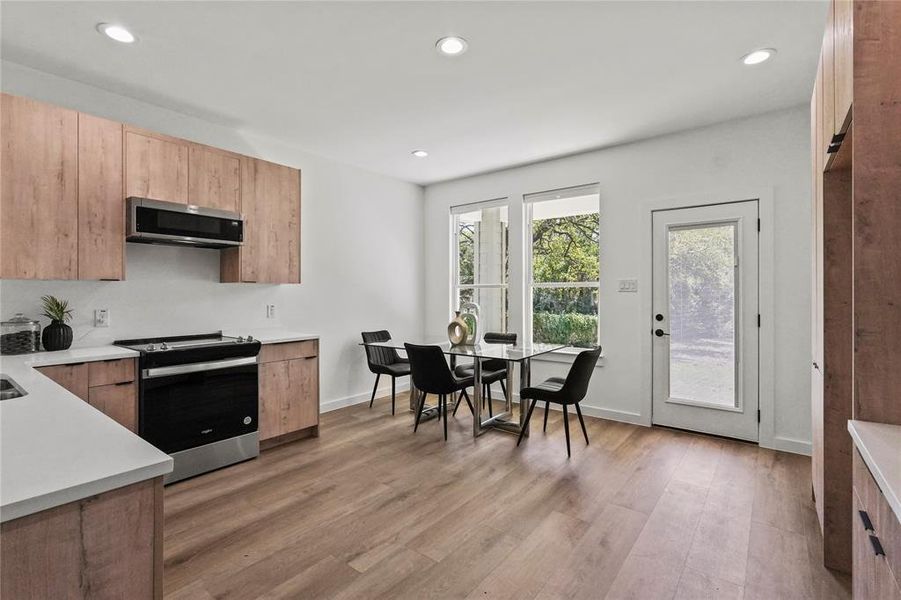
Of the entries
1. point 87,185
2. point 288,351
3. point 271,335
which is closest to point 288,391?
point 288,351

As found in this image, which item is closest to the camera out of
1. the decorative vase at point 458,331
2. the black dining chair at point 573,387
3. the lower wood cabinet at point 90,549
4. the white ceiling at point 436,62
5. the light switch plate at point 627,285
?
the lower wood cabinet at point 90,549

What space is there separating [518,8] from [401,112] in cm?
148

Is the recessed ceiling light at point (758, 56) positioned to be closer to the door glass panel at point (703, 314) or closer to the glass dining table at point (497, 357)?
the door glass panel at point (703, 314)

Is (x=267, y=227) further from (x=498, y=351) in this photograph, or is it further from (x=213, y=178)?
(x=498, y=351)

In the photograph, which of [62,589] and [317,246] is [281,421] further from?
[62,589]

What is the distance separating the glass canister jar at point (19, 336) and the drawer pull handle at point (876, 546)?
4008 mm

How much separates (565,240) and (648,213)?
92 centimetres

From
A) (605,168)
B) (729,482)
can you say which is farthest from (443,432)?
(605,168)

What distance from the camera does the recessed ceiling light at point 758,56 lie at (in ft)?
8.63

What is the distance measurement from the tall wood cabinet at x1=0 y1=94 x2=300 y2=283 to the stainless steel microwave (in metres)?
0.14

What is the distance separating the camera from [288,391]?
3648 millimetres

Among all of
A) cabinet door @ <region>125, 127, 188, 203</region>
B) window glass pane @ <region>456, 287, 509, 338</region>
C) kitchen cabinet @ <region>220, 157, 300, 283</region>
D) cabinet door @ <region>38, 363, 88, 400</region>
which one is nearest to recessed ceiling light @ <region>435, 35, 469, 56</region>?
kitchen cabinet @ <region>220, 157, 300, 283</region>

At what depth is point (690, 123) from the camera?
147 inches

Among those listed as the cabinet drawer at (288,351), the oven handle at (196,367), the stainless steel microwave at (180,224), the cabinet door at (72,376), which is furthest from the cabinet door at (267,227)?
the cabinet door at (72,376)
